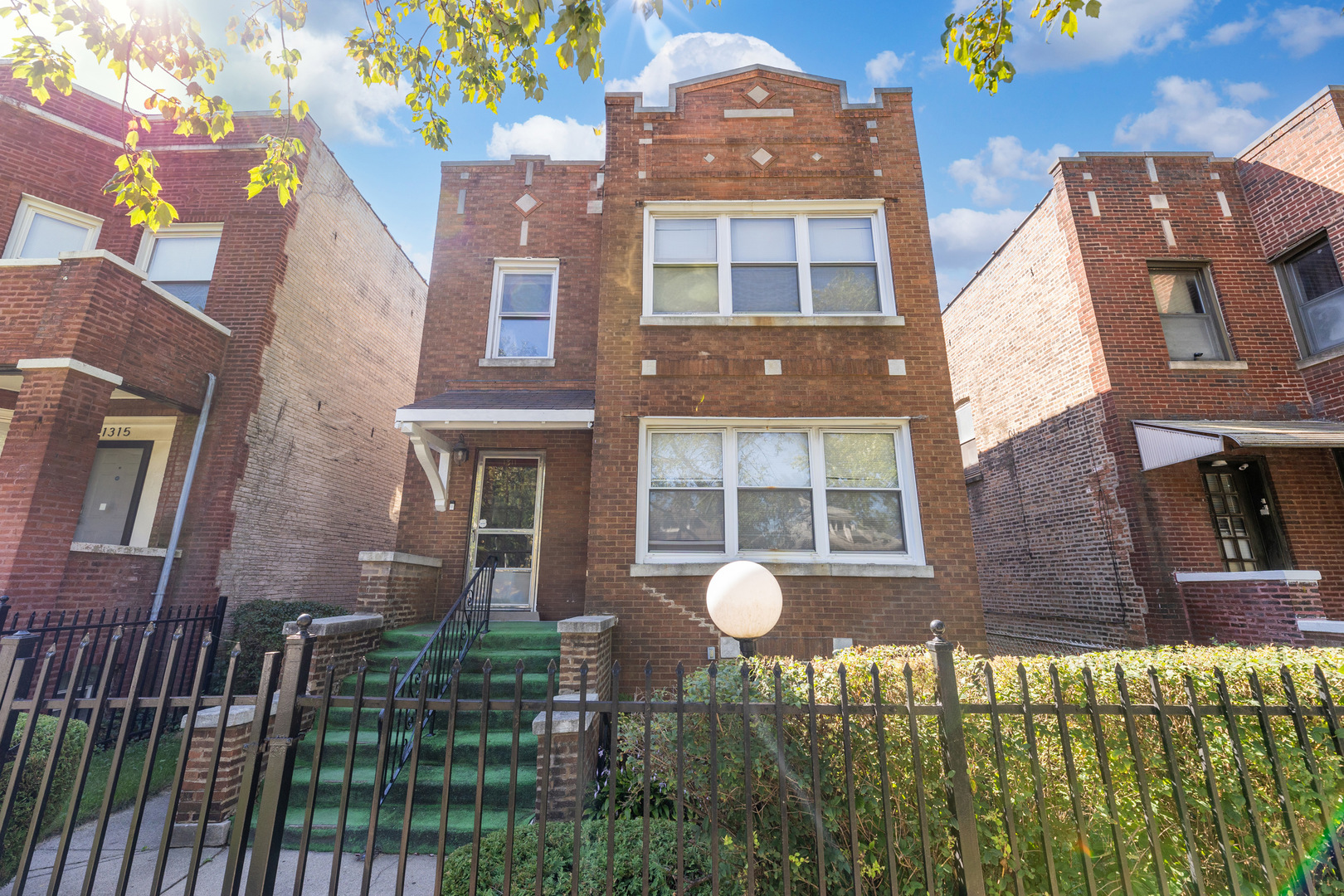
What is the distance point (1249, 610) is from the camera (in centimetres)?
740

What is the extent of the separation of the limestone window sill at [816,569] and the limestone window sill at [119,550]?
6.55m

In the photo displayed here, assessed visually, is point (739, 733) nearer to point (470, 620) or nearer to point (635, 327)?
point (470, 620)

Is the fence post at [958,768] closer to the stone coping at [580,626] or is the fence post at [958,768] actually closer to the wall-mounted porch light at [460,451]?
the stone coping at [580,626]

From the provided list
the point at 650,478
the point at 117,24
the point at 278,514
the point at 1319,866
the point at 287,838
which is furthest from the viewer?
the point at 278,514

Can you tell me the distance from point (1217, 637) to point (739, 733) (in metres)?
8.25

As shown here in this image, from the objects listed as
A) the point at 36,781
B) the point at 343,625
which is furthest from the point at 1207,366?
the point at 36,781

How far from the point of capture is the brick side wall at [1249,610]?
Answer: 6.98m

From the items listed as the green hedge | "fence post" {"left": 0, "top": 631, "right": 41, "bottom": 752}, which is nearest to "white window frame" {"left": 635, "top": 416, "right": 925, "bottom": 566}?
Result: the green hedge

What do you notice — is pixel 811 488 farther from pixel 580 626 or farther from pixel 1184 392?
pixel 1184 392

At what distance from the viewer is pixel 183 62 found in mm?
4574

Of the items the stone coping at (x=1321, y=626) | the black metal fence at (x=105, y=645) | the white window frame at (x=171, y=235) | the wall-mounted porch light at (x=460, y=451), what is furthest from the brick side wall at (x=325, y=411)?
the stone coping at (x=1321, y=626)

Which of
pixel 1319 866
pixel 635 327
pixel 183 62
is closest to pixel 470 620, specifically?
pixel 635 327

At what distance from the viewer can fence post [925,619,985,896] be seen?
8.89 ft

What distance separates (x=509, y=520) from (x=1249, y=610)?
9963mm
